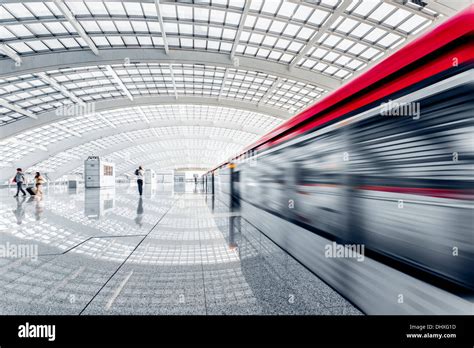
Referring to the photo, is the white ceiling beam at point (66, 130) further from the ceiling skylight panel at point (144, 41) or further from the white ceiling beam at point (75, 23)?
the ceiling skylight panel at point (144, 41)

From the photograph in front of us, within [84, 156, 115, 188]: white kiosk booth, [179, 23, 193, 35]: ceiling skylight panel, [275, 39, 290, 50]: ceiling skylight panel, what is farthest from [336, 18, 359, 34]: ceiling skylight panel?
[84, 156, 115, 188]: white kiosk booth

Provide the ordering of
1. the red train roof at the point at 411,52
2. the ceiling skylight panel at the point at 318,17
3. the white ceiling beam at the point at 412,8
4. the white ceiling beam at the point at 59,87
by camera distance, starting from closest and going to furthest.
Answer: the red train roof at the point at 411,52
the white ceiling beam at the point at 412,8
the ceiling skylight panel at the point at 318,17
the white ceiling beam at the point at 59,87

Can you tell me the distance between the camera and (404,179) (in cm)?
158

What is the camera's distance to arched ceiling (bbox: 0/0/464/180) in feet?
54.9

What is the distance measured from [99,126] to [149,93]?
14.3 metres

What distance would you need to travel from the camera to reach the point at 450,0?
1366 centimetres

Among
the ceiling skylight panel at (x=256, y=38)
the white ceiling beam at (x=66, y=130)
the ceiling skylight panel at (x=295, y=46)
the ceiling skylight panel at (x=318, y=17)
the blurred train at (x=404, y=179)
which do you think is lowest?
the blurred train at (x=404, y=179)

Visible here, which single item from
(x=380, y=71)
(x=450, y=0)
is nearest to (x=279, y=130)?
(x=380, y=71)

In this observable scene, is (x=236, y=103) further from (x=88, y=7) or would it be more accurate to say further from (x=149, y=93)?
(x=88, y=7)

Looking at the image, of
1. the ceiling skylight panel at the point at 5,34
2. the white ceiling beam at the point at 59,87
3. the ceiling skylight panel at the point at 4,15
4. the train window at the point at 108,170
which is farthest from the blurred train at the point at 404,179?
the white ceiling beam at the point at 59,87

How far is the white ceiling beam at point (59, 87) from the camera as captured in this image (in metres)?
22.6

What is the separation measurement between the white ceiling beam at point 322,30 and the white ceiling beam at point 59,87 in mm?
24460

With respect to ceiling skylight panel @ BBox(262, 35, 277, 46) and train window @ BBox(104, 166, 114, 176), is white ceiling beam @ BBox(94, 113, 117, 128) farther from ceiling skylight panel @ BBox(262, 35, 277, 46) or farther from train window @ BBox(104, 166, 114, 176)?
ceiling skylight panel @ BBox(262, 35, 277, 46)

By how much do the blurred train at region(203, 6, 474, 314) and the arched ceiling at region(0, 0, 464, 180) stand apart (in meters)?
18.3
